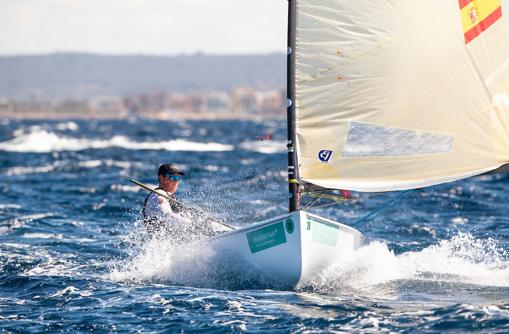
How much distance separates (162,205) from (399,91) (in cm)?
372

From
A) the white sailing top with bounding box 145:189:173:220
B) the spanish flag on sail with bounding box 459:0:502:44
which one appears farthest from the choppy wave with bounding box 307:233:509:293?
the spanish flag on sail with bounding box 459:0:502:44

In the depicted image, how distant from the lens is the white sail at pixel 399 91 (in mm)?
11461

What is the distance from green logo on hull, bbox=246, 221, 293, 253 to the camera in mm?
11109

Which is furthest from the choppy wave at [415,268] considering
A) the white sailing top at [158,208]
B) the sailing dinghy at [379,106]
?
the white sailing top at [158,208]

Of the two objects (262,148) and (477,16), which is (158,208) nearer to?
(477,16)

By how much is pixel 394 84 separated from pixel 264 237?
268 centimetres

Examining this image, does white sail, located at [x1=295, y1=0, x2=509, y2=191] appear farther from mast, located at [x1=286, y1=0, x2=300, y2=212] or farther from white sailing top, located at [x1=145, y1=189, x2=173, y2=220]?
white sailing top, located at [x1=145, y1=189, x2=173, y2=220]

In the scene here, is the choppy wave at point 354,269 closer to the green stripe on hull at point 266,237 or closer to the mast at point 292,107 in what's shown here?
the green stripe on hull at point 266,237

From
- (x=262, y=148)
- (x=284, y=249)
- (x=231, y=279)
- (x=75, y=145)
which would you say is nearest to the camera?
(x=284, y=249)

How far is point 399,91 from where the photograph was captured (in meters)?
11.8

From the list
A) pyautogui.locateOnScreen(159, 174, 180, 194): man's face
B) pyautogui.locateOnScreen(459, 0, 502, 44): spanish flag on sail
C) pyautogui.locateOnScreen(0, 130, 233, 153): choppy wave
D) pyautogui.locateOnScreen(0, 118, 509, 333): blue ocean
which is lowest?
pyautogui.locateOnScreen(0, 118, 509, 333): blue ocean

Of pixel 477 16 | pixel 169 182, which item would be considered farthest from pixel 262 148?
pixel 477 16

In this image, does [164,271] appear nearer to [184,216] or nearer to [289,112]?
[184,216]

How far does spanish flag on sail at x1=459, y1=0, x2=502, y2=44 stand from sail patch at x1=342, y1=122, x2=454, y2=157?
1.38 meters
